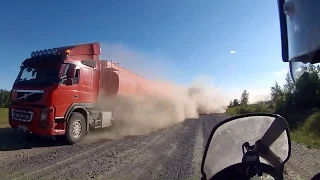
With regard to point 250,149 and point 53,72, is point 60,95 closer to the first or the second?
point 53,72

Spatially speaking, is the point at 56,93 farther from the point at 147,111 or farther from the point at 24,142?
the point at 147,111

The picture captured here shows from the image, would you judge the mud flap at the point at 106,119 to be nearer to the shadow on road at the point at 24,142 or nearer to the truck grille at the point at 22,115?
the shadow on road at the point at 24,142

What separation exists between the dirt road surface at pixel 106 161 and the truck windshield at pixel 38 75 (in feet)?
7.04

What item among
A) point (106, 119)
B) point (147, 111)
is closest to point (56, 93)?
point (106, 119)

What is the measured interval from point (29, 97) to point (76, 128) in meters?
1.90

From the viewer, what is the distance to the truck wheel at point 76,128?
9.09 meters

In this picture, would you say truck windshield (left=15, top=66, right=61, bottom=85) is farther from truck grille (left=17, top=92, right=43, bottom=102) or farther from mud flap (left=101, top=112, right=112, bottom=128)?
mud flap (left=101, top=112, right=112, bottom=128)

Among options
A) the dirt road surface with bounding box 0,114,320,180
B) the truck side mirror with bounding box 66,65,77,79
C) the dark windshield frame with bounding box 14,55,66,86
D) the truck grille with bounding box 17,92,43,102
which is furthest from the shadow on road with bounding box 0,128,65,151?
the truck side mirror with bounding box 66,65,77,79

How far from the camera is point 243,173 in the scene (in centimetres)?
200

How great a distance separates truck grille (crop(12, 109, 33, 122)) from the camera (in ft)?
28.4

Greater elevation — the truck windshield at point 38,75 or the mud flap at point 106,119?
the truck windshield at point 38,75

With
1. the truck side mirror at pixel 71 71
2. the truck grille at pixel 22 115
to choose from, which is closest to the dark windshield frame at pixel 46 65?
the truck side mirror at pixel 71 71

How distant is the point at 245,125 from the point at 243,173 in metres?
0.38

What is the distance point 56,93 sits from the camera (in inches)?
339
